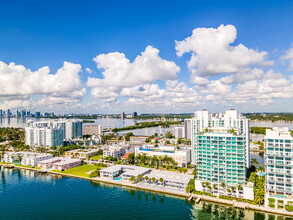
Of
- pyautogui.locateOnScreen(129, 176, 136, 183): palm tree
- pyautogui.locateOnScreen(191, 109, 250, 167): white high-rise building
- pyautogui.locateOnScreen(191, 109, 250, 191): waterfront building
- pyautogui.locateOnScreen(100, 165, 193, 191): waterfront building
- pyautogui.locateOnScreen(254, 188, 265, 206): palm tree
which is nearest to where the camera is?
pyautogui.locateOnScreen(254, 188, 265, 206): palm tree

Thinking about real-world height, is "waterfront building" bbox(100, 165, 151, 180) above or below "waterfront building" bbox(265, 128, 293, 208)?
below

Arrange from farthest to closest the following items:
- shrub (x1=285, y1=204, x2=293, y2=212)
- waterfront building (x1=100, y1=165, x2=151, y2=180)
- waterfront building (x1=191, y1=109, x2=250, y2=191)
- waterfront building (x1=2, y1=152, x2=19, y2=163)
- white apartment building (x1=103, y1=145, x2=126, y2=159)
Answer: white apartment building (x1=103, y1=145, x2=126, y2=159)
waterfront building (x1=2, y1=152, x2=19, y2=163)
waterfront building (x1=100, y1=165, x2=151, y2=180)
waterfront building (x1=191, y1=109, x2=250, y2=191)
shrub (x1=285, y1=204, x2=293, y2=212)

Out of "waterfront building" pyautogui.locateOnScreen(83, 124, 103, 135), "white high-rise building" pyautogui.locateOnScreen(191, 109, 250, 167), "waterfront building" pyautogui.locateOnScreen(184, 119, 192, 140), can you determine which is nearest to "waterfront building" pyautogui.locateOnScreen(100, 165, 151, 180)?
"white high-rise building" pyautogui.locateOnScreen(191, 109, 250, 167)

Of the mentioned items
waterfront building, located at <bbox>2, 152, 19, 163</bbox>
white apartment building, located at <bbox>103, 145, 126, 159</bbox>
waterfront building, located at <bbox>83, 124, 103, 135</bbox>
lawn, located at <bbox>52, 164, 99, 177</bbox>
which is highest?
waterfront building, located at <bbox>83, 124, 103, 135</bbox>

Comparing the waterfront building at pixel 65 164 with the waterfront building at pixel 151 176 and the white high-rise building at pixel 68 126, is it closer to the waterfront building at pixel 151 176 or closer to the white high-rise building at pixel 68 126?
the waterfront building at pixel 151 176

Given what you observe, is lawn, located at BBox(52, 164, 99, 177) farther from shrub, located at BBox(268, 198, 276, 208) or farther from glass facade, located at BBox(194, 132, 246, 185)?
shrub, located at BBox(268, 198, 276, 208)

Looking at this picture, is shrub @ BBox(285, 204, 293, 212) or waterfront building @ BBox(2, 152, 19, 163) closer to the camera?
shrub @ BBox(285, 204, 293, 212)
